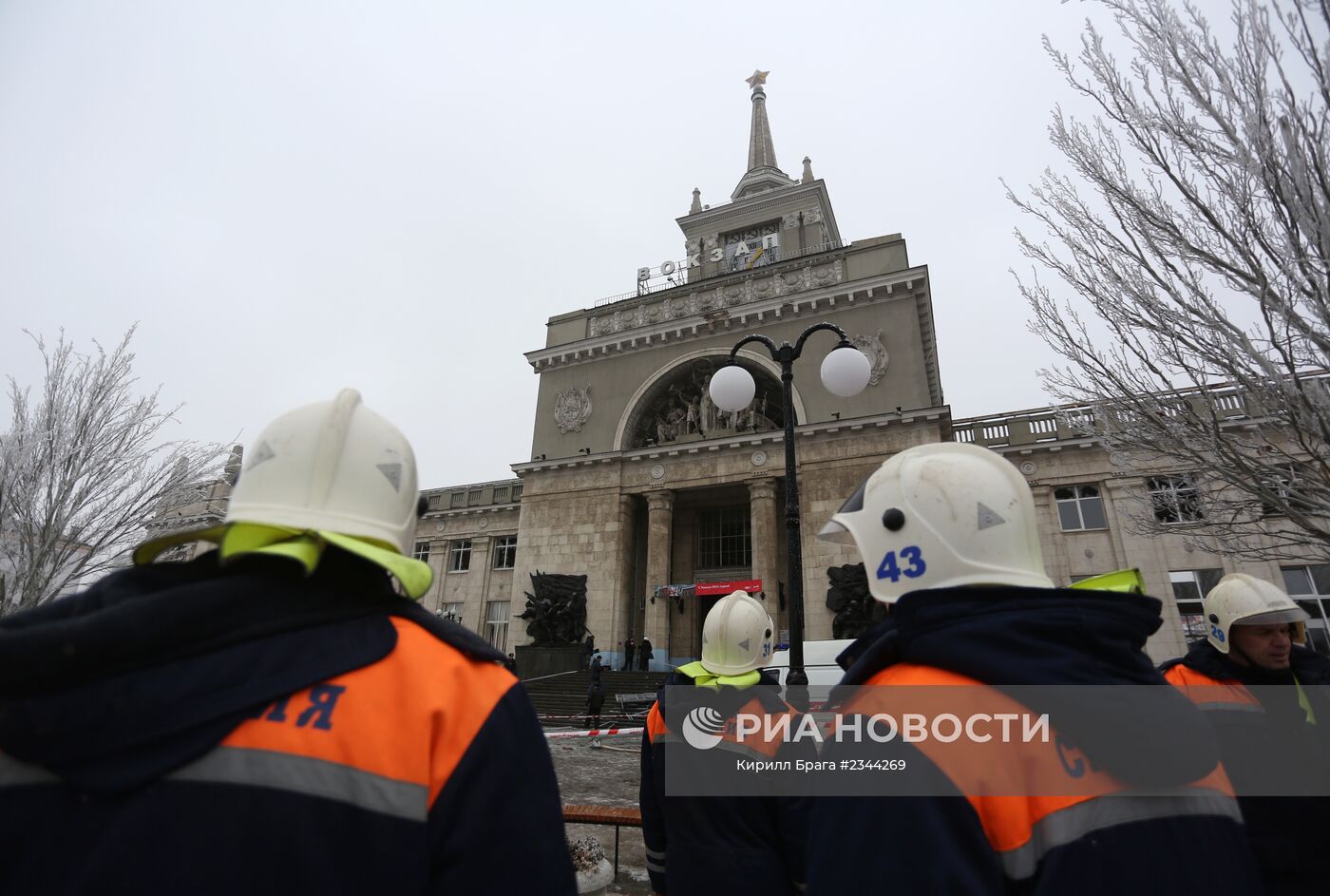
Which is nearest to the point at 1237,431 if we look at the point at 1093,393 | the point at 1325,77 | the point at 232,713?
the point at 1093,393

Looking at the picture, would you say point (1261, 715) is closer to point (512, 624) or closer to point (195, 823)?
point (195, 823)

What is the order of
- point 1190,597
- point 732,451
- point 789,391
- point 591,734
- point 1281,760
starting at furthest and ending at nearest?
Result: point 732,451
point 1190,597
point 591,734
point 789,391
point 1281,760

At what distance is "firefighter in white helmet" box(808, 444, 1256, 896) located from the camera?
1277 millimetres

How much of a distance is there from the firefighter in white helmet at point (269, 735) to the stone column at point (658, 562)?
2209 centimetres

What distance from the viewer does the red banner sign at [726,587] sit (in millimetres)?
21438

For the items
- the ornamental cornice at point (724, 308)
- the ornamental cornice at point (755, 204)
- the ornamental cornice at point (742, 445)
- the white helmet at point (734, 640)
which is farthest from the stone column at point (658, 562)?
the white helmet at point (734, 640)

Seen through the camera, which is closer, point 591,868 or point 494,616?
point 591,868

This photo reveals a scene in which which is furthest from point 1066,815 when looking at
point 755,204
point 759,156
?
point 759,156

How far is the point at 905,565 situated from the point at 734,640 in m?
2.24

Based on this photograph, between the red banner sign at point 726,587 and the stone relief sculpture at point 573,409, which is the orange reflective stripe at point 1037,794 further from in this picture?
the stone relief sculpture at point 573,409

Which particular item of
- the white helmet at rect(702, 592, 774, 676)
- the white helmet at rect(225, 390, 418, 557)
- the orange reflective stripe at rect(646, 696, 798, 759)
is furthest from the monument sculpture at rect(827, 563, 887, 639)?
the white helmet at rect(225, 390, 418, 557)

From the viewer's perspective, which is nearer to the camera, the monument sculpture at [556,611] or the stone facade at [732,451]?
the stone facade at [732,451]

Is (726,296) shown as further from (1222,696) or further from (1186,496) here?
(1222,696)

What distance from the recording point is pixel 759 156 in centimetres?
3788
